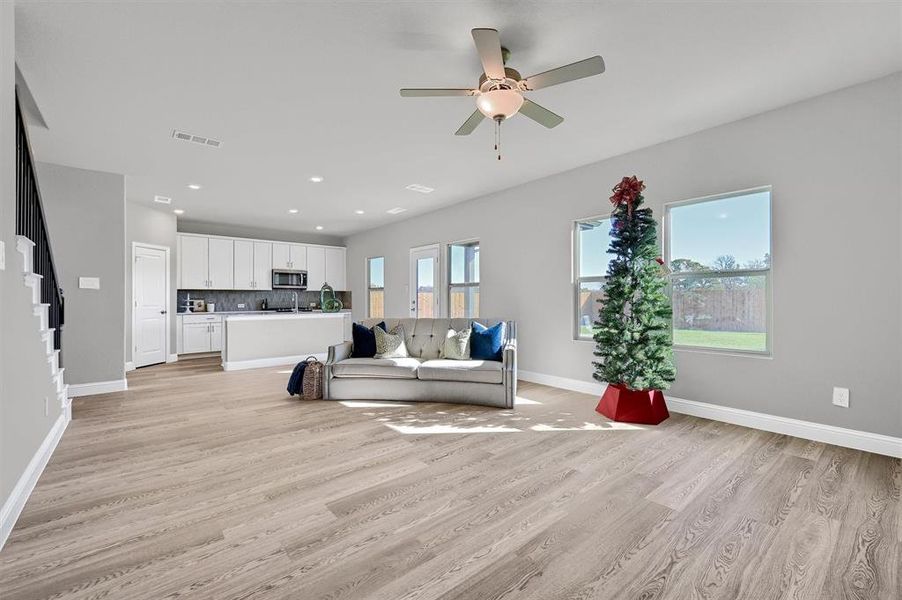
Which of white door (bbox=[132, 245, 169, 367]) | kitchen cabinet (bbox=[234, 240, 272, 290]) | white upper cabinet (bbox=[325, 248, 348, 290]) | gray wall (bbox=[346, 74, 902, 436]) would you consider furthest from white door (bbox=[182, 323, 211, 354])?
gray wall (bbox=[346, 74, 902, 436])

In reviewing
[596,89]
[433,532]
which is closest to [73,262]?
[433,532]

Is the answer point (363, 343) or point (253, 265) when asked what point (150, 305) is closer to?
point (253, 265)

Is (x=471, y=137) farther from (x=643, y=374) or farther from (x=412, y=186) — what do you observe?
(x=643, y=374)

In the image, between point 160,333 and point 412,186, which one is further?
point 160,333

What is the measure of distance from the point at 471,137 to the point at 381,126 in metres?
0.90

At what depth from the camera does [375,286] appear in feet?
30.0

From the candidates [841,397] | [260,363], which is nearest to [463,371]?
[841,397]

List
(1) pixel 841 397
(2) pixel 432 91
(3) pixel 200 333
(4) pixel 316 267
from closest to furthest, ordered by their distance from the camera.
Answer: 1. (2) pixel 432 91
2. (1) pixel 841 397
3. (3) pixel 200 333
4. (4) pixel 316 267

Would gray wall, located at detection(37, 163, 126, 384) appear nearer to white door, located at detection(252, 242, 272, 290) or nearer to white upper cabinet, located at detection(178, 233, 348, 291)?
white upper cabinet, located at detection(178, 233, 348, 291)

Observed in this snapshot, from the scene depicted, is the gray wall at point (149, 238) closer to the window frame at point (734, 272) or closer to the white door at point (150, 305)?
the white door at point (150, 305)

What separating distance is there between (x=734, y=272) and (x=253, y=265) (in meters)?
8.53

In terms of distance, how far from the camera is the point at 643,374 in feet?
12.2

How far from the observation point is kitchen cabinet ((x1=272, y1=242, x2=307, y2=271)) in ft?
30.1

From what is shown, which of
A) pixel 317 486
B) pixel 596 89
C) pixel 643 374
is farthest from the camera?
pixel 643 374
